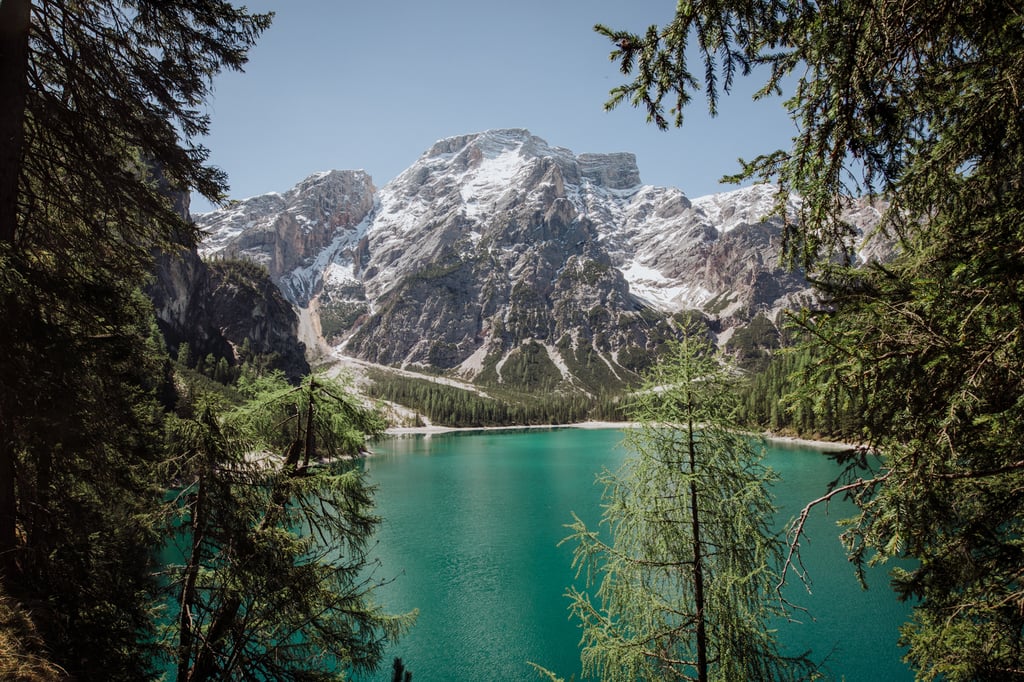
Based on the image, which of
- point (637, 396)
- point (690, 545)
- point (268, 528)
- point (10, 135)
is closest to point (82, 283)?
point (10, 135)

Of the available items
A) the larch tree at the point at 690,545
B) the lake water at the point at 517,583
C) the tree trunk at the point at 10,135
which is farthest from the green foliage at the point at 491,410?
the tree trunk at the point at 10,135

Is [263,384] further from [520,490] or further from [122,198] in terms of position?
[520,490]

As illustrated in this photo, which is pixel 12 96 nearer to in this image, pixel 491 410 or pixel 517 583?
pixel 517 583

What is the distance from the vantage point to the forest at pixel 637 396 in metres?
3.22

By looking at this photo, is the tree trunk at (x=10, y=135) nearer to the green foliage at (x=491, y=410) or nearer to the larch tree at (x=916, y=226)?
the larch tree at (x=916, y=226)

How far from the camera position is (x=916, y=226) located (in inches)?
163

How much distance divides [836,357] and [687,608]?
5.20 metres

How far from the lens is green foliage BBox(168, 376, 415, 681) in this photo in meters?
5.43

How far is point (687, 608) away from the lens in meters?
6.82

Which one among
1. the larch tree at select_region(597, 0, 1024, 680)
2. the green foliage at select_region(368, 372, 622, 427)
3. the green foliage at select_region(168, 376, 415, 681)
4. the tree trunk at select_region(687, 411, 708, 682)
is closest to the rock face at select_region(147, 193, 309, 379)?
the green foliage at select_region(368, 372, 622, 427)

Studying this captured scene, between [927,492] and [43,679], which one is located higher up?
[927,492]

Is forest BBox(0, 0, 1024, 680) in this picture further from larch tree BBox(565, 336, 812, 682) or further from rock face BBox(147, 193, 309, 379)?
rock face BBox(147, 193, 309, 379)

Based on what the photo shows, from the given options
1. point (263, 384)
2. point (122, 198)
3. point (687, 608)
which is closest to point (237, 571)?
point (263, 384)

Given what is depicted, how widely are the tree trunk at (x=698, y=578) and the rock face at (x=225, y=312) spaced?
374 ft
